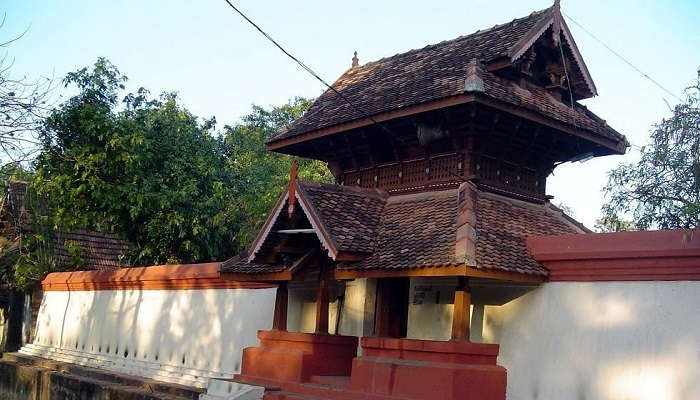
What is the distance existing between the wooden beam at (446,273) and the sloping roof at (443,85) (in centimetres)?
229

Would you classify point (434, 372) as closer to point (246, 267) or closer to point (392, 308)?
point (392, 308)

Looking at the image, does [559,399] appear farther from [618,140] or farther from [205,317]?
[205,317]

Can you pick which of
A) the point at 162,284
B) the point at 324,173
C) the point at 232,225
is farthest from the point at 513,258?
the point at 324,173

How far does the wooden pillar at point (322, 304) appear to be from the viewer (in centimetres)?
1050

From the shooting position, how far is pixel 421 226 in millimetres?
9875

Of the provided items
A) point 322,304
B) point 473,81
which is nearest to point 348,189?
point 322,304

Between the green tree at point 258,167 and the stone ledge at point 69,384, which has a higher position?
the green tree at point 258,167

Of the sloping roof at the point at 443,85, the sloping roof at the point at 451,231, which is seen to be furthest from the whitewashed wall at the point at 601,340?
the sloping roof at the point at 443,85

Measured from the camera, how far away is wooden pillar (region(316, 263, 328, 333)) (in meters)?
10.5

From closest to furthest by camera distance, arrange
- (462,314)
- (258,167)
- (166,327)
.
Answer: (462,314) → (166,327) → (258,167)

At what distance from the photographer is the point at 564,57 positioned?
39.1 ft

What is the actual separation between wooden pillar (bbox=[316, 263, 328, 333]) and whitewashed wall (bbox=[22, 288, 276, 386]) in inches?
90.0

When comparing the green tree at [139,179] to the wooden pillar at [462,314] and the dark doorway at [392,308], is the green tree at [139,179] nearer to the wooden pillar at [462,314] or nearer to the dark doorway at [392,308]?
the dark doorway at [392,308]

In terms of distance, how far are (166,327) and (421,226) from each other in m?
6.83
